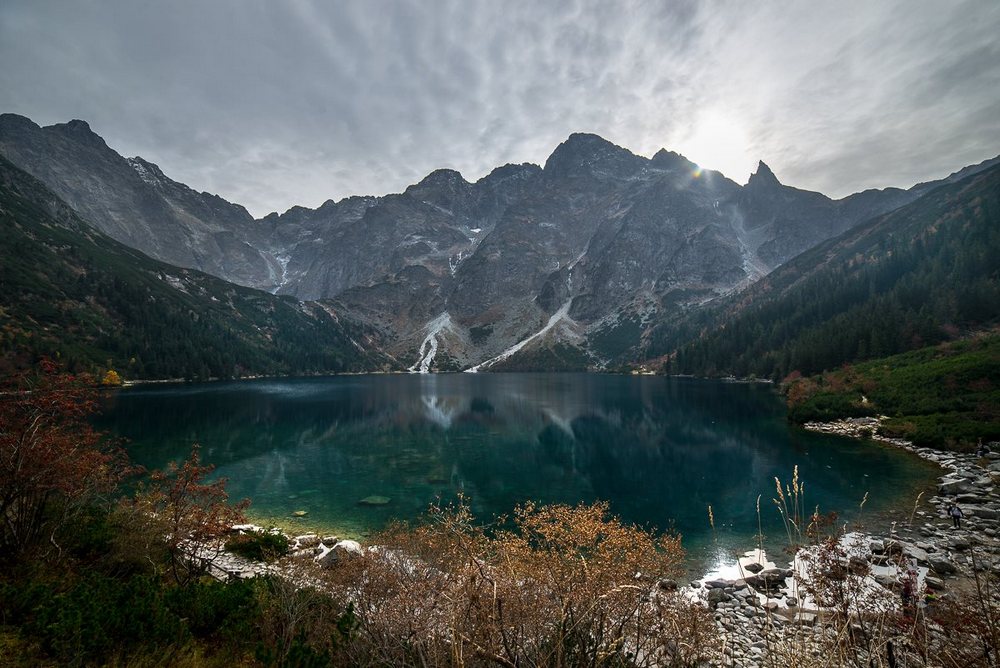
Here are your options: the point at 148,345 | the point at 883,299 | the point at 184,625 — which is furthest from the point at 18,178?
the point at 883,299

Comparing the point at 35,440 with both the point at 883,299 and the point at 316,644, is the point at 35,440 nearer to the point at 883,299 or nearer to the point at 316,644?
the point at 316,644

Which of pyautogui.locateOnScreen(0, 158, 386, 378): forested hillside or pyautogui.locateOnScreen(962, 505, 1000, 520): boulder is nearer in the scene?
pyautogui.locateOnScreen(962, 505, 1000, 520): boulder

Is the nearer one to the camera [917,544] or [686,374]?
[917,544]

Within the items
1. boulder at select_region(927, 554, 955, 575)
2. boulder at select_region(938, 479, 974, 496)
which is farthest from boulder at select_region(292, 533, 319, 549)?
boulder at select_region(938, 479, 974, 496)

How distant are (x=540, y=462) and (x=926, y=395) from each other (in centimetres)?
4044

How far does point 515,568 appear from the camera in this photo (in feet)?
31.7

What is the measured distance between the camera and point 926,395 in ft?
142

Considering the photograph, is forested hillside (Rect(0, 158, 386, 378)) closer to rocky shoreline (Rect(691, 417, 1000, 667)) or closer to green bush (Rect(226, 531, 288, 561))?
green bush (Rect(226, 531, 288, 561))

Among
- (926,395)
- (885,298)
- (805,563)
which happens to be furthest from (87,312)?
(885,298)

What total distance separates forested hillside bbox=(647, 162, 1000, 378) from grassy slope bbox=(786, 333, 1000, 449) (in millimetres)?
29739

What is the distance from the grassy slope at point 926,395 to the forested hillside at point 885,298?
97.6 feet

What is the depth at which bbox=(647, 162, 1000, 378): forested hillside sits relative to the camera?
271 feet

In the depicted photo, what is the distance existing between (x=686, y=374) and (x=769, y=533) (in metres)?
152

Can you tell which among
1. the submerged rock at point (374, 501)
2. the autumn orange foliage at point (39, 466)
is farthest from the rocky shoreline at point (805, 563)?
the submerged rock at point (374, 501)
